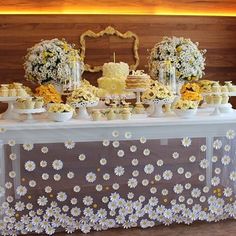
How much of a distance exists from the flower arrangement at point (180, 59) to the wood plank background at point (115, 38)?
6.45ft

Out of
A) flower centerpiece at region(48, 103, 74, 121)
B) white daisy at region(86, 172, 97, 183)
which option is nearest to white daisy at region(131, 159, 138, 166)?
white daisy at region(86, 172, 97, 183)

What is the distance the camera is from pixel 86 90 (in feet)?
9.98

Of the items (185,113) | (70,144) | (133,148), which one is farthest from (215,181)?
(70,144)

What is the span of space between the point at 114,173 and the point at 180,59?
1134 mm

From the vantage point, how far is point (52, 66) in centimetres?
335

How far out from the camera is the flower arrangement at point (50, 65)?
11.0 ft

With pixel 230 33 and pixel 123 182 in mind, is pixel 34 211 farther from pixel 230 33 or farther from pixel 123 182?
pixel 230 33

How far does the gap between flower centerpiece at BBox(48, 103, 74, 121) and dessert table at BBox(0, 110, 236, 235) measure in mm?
53

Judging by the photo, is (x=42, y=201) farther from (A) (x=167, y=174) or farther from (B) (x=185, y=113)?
(B) (x=185, y=113)

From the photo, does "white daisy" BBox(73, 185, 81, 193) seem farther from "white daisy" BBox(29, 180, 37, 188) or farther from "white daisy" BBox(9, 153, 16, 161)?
"white daisy" BBox(9, 153, 16, 161)

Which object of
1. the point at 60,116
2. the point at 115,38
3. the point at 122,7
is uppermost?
the point at 122,7

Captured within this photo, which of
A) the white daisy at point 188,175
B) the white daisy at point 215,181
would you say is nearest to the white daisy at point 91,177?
the white daisy at point 188,175

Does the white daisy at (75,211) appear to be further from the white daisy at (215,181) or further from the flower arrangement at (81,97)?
the white daisy at (215,181)

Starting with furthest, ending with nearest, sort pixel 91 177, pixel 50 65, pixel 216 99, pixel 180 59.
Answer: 1. pixel 180 59
2. pixel 50 65
3. pixel 216 99
4. pixel 91 177
